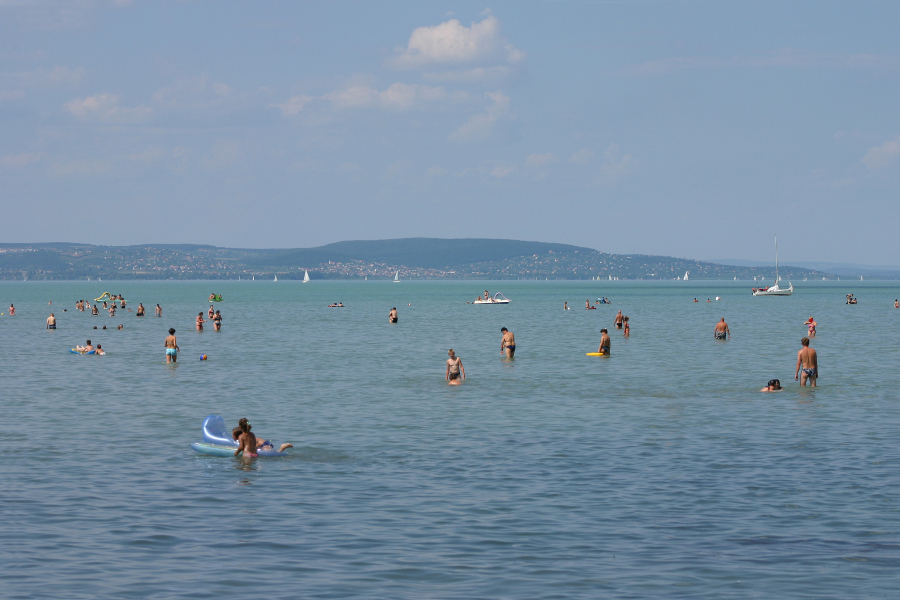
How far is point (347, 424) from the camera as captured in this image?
30344 millimetres

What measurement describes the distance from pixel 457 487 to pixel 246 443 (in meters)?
6.22

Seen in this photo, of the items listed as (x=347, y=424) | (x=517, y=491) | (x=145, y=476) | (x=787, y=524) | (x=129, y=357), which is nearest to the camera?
(x=787, y=524)

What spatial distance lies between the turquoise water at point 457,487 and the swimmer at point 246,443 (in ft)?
1.60

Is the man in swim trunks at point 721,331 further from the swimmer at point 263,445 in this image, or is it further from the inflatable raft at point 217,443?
the inflatable raft at point 217,443

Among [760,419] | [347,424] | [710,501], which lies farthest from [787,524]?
[347,424]

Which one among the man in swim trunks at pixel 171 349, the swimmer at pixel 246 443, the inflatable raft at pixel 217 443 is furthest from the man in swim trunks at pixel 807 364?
the man in swim trunks at pixel 171 349

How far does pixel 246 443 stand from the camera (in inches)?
961

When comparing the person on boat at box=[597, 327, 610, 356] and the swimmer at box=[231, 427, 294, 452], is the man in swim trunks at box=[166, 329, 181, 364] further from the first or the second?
the swimmer at box=[231, 427, 294, 452]

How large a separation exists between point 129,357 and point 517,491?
40398 mm

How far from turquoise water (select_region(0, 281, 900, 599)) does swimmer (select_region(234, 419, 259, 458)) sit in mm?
488

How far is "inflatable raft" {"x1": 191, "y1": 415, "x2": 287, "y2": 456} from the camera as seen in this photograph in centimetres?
2471

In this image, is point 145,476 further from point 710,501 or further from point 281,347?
point 281,347

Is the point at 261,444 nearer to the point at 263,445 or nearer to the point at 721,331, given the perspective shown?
the point at 263,445

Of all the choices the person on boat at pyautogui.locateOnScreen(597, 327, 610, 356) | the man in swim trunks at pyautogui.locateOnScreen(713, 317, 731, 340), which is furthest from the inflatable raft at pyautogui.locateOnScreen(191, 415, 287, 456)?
the man in swim trunks at pyautogui.locateOnScreen(713, 317, 731, 340)
